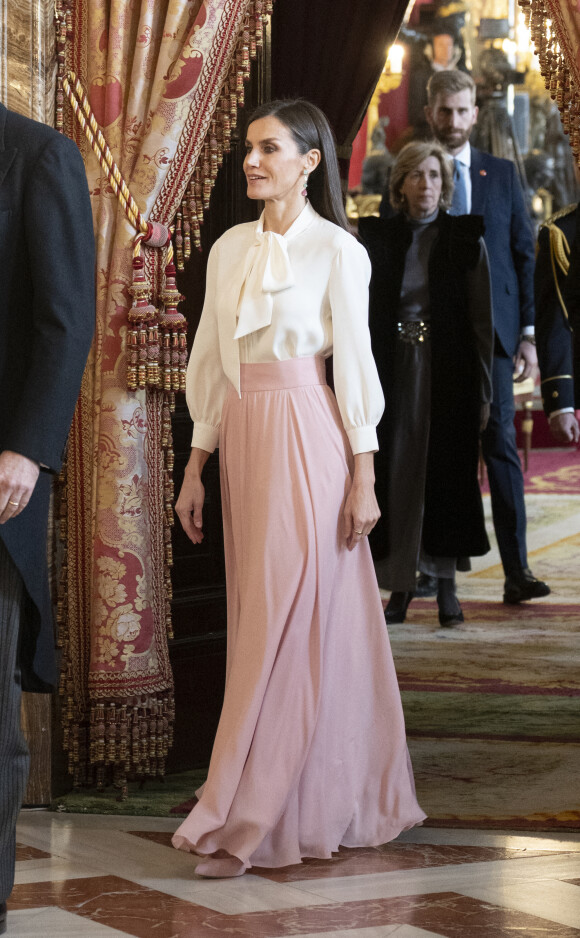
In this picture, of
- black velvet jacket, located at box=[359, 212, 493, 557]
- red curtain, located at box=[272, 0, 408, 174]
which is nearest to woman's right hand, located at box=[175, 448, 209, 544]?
red curtain, located at box=[272, 0, 408, 174]

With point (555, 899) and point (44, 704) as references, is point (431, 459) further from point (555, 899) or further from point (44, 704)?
point (555, 899)

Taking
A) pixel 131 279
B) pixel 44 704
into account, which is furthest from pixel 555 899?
pixel 131 279

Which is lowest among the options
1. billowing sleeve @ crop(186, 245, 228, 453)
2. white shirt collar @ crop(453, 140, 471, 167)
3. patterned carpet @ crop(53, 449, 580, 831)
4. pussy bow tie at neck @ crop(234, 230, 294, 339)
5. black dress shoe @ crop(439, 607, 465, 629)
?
patterned carpet @ crop(53, 449, 580, 831)

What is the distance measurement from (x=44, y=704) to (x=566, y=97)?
1.87 m

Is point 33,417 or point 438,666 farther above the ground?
point 33,417

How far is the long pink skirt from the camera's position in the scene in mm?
2652

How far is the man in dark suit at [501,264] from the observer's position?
5375 mm

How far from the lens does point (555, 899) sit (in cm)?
247

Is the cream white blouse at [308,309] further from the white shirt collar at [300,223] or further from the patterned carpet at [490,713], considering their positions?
the patterned carpet at [490,713]

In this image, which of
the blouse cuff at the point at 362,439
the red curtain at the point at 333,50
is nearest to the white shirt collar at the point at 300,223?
the blouse cuff at the point at 362,439

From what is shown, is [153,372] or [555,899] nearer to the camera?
[555,899]

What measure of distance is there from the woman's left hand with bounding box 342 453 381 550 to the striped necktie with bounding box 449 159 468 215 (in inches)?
117

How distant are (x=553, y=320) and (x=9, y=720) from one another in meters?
3.28

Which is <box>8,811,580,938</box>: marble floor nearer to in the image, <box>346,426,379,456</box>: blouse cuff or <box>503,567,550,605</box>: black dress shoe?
<box>346,426,379,456</box>: blouse cuff
